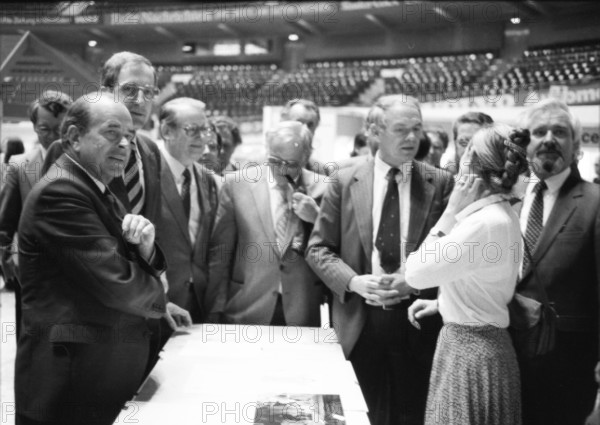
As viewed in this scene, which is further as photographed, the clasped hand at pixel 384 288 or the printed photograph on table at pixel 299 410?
the clasped hand at pixel 384 288

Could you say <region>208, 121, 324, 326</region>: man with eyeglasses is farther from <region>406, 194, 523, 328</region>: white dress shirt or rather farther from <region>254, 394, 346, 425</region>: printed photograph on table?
<region>254, 394, 346, 425</region>: printed photograph on table

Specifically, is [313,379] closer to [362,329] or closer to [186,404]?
[186,404]

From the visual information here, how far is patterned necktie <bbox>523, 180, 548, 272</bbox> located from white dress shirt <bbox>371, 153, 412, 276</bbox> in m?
0.45

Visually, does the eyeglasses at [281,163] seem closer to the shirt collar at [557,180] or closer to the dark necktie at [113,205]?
the dark necktie at [113,205]

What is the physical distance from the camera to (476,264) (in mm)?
1925

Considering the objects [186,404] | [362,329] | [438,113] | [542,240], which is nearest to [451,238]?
[542,240]

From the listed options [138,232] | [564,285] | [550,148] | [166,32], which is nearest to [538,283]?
[564,285]

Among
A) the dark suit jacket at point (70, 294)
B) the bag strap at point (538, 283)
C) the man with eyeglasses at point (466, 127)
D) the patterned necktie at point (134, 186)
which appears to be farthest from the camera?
the man with eyeglasses at point (466, 127)

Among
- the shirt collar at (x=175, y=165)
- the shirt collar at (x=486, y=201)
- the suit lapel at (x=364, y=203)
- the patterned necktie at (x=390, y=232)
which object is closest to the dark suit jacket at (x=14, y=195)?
the shirt collar at (x=175, y=165)

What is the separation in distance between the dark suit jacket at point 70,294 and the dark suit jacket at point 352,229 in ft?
2.98

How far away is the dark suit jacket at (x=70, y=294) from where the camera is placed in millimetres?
1617

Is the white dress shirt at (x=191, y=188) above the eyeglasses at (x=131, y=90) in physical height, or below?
below

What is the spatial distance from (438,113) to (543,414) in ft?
20.7

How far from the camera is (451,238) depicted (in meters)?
1.90
